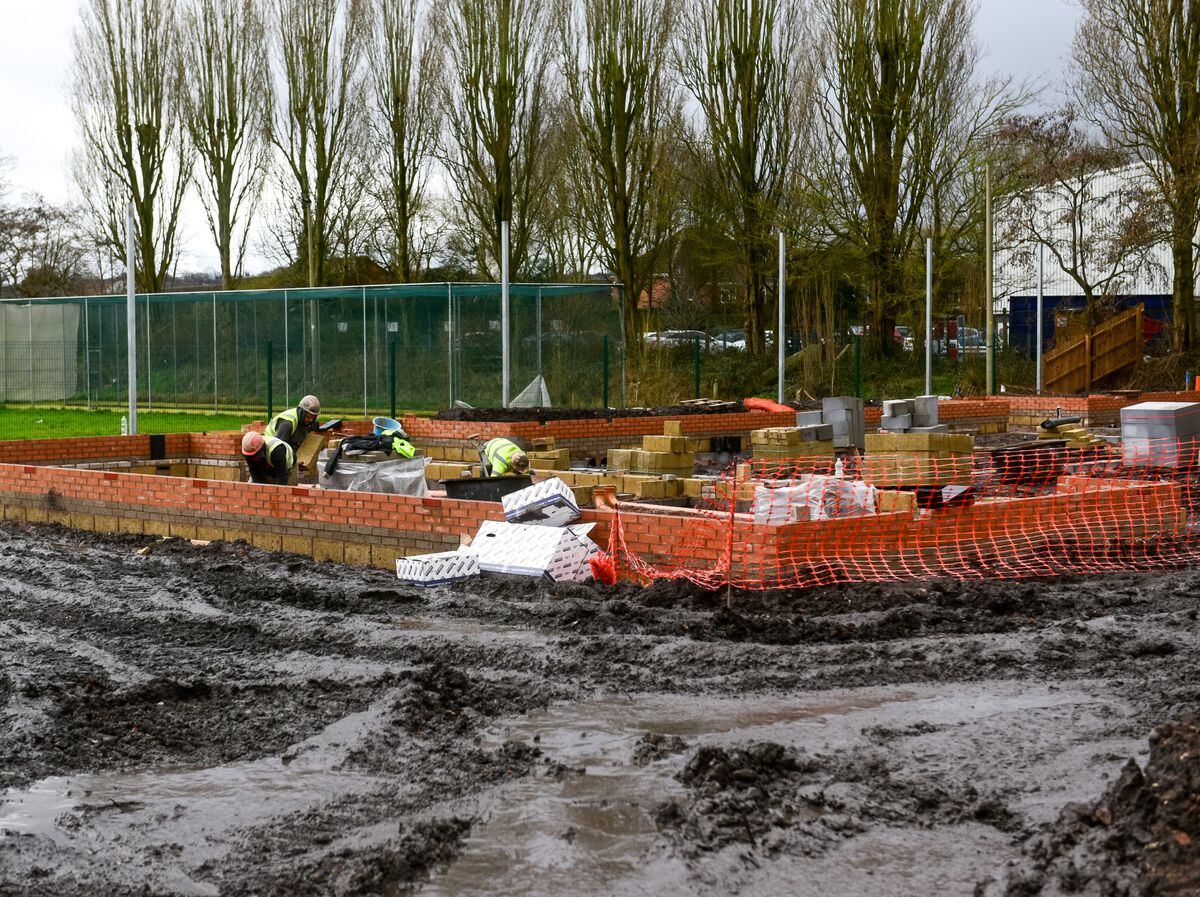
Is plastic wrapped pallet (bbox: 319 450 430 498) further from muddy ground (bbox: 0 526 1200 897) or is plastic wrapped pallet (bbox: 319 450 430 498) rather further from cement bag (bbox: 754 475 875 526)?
cement bag (bbox: 754 475 875 526)

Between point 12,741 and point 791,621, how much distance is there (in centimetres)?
436

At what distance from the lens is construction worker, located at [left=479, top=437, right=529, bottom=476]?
38.1 ft

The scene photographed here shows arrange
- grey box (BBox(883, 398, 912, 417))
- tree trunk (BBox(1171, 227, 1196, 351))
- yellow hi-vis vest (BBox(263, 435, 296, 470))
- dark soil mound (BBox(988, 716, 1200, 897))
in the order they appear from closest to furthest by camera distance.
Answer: dark soil mound (BBox(988, 716, 1200, 897)) → yellow hi-vis vest (BBox(263, 435, 296, 470)) → grey box (BBox(883, 398, 912, 417)) → tree trunk (BBox(1171, 227, 1196, 351))

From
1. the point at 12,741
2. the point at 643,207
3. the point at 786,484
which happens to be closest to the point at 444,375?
the point at 643,207

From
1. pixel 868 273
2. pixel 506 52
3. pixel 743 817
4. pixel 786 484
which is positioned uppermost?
pixel 506 52

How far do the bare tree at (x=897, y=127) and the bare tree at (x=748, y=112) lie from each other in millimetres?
1216

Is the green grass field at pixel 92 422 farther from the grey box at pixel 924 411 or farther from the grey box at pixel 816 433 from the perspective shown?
the grey box at pixel 924 411

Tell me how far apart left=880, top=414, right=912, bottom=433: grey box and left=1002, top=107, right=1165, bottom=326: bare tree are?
1747 centimetres

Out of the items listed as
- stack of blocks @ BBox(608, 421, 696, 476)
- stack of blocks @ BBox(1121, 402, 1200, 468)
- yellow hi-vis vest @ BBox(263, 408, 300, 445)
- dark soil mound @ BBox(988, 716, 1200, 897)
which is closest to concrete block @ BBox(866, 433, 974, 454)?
stack of blocks @ BBox(1121, 402, 1200, 468)

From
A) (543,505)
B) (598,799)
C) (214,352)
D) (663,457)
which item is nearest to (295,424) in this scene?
(663,457)

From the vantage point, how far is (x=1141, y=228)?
29781 mm

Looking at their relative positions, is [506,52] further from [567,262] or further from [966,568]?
[966,568]

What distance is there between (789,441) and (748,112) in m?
20.5

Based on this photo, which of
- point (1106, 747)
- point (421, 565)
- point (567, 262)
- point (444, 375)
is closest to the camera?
point (1106, 747)
